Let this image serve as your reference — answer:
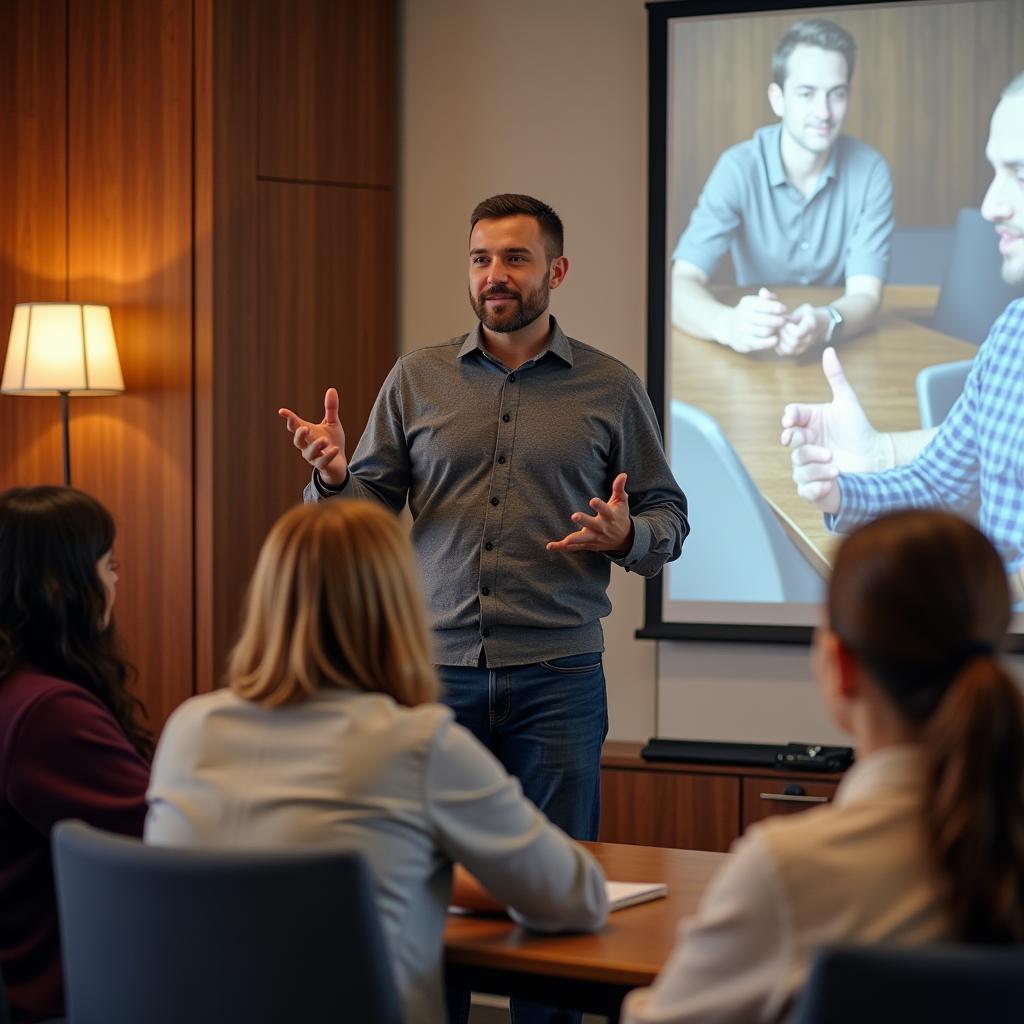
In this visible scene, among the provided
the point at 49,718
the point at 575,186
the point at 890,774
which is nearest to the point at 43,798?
the point at 49,718

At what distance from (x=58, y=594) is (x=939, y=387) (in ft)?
9.09

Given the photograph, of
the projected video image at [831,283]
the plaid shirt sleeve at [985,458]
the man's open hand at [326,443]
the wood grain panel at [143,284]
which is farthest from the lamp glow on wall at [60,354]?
the plaid shirt sleeve at [985,458]

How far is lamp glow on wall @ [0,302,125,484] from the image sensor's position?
156 inches

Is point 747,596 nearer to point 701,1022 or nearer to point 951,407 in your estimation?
point 951,407

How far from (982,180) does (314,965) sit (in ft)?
10.8

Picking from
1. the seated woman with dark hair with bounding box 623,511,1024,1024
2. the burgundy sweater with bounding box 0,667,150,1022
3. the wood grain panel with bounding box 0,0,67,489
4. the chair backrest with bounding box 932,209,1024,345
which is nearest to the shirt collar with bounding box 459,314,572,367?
the burgundy sweater with bounding box 0,667,150,1022

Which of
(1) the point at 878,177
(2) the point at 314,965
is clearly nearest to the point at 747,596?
(1) the point at 878,177

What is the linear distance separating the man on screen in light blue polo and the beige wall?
25 centimetres

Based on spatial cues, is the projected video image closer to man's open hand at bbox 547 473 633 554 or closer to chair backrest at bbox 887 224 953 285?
chair backrest at bbox 887 224 953 285

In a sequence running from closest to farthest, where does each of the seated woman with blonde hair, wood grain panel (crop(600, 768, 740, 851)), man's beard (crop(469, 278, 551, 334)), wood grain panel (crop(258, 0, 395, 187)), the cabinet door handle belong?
the seated woman with blonde hair → man's beard (crop(469, 278, 551, 334)) → the cabinet door handle → wood grain panel (crop(600, 768, 740, 851)) → wood grain panel (crop(258, 0, 395, 187))

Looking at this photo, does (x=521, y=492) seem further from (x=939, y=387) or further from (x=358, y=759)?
(x=939, y=387)

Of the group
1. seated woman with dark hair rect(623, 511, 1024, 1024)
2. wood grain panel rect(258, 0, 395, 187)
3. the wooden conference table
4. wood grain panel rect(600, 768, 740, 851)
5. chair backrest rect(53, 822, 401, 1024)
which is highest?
wood grain panel rect(258, 0, 395, 187)

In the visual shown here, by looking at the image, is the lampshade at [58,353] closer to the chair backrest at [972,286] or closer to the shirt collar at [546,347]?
the shirt collar at [546,347]

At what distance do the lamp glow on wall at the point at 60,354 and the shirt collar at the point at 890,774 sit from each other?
3.18 meters
